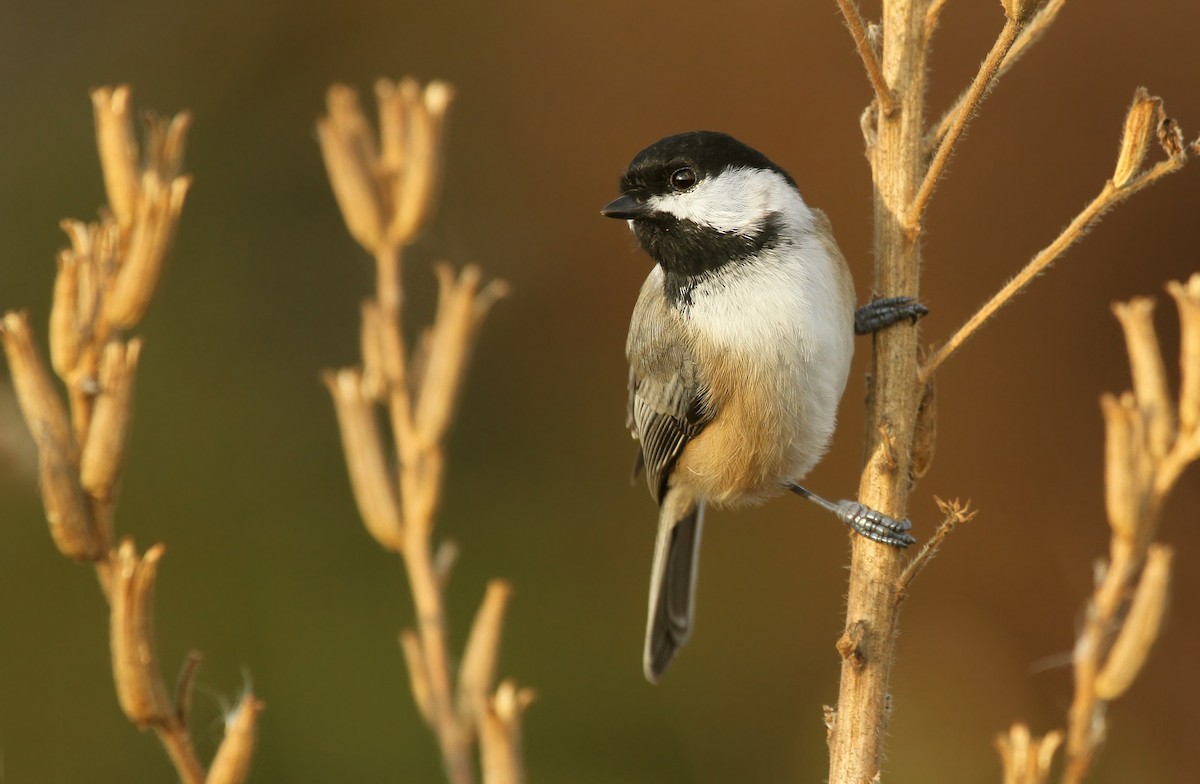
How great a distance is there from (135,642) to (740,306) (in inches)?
54.0

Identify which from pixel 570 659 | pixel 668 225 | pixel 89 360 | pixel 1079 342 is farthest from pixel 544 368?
pixel 89 360

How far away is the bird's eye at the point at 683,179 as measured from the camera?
194 centimetres

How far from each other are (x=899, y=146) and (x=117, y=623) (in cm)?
96

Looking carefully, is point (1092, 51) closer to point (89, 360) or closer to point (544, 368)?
point (544, 368)

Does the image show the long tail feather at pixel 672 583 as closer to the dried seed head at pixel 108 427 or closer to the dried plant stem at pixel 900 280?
the dried plant stem at pixel 900 280

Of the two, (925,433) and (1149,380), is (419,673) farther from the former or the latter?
(925,433)

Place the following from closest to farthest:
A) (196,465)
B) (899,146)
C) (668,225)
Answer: (899,146)
(668,225)
(196,465)

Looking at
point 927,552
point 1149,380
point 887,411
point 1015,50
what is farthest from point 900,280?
point 1149,380

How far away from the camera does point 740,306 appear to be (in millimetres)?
1925

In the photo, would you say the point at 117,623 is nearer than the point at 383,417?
Yes

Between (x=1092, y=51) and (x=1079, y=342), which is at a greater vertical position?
(x=1092, y=51)

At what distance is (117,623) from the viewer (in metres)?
0.68

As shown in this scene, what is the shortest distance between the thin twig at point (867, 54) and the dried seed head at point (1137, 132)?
10.7 inches

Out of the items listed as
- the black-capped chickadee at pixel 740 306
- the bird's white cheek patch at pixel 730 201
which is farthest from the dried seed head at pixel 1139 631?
the bird's white cheek patch at pixel 730 201
